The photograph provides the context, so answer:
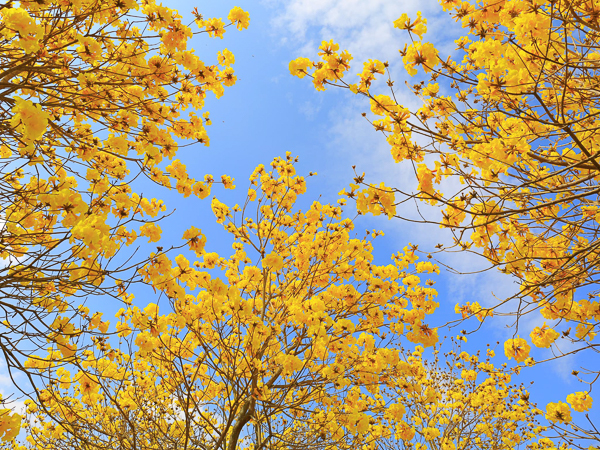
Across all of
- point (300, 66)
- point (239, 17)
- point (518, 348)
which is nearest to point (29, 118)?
point (300, 66)

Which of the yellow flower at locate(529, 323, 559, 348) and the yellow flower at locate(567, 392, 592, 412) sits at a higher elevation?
the yellow flower at locate(529, 323, 559, 348)

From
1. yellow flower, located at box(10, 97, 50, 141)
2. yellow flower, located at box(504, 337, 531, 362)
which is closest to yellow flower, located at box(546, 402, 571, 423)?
yellow flower, located at box(504, 337, 531, 362)

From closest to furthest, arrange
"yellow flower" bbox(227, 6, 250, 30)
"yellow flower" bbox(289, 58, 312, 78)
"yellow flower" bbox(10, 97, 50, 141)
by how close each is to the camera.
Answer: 1. "yellow flower" bbox(10, 97, 50, 141)
2. "yellow flower" bbox(289, 58, 312, 78)
3. "yellow flower" bbox(227, 6, 250, 30)

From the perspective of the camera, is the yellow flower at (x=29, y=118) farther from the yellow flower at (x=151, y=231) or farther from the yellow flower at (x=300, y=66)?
the yellow flower at (x=300, y=66)

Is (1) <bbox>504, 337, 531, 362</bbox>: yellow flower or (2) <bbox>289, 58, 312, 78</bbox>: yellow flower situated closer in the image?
(2) <bbox>289, 58, 312, 78</bbox>: yellow flower

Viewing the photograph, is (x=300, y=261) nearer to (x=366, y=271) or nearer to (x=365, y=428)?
(x=366, y=271)

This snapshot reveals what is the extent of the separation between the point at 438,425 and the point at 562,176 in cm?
650

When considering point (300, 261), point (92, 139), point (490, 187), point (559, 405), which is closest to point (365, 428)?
point (559, 405)

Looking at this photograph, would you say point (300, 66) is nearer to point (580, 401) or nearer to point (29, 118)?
point (29, 118)

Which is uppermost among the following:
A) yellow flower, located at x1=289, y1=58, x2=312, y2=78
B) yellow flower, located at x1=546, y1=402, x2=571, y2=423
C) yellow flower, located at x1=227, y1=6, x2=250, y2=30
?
yellow flower, located at x1=227, y1=6, x2=250, y2=30

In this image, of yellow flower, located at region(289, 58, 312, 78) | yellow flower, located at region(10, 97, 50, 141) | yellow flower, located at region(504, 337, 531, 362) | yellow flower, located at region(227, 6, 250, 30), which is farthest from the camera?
yellow flower, located at region(227, 6, 250, 30)

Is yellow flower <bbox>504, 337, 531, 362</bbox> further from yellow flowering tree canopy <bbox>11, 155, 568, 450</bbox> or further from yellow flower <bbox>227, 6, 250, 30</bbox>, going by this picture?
yellow flower <bbox>227, 6, 250, 30</bbox>

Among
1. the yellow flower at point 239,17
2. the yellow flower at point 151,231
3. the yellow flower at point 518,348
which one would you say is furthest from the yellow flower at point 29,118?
the yellow flower at point 518,348

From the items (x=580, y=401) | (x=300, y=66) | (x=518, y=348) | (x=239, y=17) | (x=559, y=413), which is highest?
(x=239, y=17)
